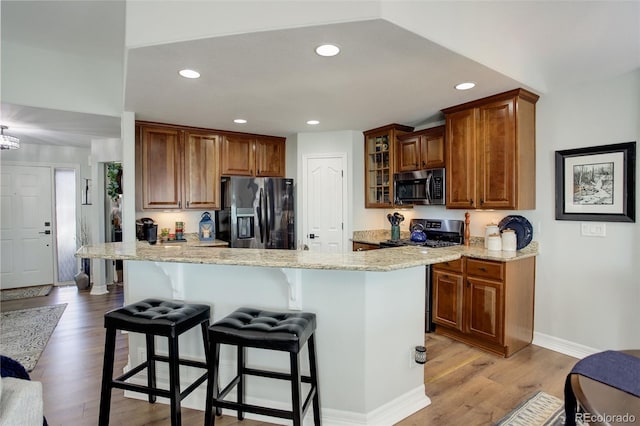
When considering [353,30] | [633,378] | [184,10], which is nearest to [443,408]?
[633,378]

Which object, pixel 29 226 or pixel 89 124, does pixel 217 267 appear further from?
pixel 29 226

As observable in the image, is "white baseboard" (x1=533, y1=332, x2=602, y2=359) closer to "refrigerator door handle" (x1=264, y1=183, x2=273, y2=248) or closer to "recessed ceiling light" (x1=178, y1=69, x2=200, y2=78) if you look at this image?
"refrigerator door handle" (x1=264, y1=183, x2=273, y2=248)

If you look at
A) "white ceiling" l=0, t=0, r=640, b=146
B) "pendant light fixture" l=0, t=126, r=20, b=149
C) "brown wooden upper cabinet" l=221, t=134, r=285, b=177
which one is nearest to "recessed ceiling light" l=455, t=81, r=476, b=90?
"white ceiling" l=0, t=0, r=640, b=146

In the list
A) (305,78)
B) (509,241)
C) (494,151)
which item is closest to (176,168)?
(305,78)

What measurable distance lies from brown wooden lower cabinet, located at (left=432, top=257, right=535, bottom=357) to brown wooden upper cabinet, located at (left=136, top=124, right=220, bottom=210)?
9.79 feet

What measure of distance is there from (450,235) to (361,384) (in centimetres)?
245

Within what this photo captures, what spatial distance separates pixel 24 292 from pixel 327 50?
6159 millimetres

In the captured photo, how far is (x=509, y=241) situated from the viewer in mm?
3242

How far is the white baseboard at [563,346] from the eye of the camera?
297cm

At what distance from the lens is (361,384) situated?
202cm

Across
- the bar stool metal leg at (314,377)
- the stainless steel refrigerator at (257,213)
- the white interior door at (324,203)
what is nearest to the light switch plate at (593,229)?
the white interior door at (324,203)

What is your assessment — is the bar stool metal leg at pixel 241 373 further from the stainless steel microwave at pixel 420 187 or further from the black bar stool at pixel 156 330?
the stainless steel microwave at pixel 420 187

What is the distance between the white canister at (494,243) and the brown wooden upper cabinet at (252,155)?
9.55 ft

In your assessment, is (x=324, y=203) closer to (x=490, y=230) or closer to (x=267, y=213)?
(x=267, y=213)
